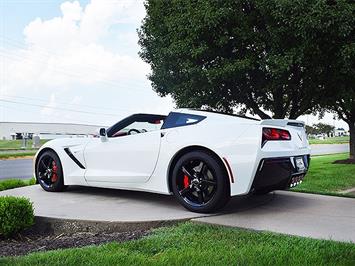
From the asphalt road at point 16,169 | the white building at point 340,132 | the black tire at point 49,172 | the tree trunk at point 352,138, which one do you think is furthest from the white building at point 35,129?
the white building at point 340,132

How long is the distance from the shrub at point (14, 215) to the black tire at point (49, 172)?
1.98 meters

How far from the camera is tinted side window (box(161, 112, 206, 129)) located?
5322 mm

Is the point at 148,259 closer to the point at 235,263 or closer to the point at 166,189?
the point at 235,263

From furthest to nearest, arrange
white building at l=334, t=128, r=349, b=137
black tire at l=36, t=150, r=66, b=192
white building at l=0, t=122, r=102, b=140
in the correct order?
white building at l=334, t=128, r=349, b=137 → white building at l=0, t=122, r=102, b=140 → black tire at l=36, t=150, r=66, b=192

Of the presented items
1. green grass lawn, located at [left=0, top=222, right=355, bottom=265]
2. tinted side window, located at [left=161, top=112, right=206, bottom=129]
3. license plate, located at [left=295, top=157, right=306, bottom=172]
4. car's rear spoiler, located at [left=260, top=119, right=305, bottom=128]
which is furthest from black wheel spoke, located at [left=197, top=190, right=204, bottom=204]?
license plate, located at [left=295, top=157, right=306, bottom=172]

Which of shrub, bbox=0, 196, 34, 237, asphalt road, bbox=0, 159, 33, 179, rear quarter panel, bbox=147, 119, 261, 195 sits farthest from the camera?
asphalt road, bbox=0, 159, 33, 179

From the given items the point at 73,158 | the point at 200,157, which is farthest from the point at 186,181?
the point at 73,158

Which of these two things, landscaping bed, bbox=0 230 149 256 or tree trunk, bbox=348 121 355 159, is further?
tree trunk, bbox=348 121 355 159

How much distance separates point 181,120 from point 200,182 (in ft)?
2.80

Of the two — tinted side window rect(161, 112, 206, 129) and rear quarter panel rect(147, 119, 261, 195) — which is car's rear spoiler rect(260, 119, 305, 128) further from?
tinted side window rect(161, 112, 206, 129)

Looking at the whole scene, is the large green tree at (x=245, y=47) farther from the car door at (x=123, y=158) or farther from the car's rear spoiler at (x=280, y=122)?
the car door at (x=123, y=158)

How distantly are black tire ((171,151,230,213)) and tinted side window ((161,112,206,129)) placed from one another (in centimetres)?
43

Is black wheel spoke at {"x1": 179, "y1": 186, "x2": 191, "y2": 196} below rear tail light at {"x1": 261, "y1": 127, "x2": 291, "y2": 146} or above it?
below

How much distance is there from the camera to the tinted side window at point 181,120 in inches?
210
